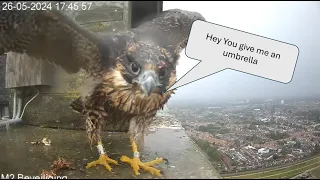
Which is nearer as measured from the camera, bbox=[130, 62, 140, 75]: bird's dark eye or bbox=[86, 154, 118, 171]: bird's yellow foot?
bbox=[130, 62, 140, 75]: bird's dark eye

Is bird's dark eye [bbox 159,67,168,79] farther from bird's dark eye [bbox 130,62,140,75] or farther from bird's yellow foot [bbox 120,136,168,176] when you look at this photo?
bird's yellow foot [bbox 120,136,168,176]

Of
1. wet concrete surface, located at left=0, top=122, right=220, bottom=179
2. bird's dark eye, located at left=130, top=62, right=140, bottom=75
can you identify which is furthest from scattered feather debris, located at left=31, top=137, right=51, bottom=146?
bird's dark eye, located at left=130, top=62, right=140, bottom=75

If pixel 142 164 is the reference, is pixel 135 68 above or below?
above

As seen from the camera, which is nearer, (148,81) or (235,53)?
(148,81)

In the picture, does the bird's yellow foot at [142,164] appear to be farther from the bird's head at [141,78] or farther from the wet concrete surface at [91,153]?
the bird's head at [141,78]

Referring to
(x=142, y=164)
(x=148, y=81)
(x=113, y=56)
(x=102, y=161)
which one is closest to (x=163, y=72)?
(x=148, y=81)

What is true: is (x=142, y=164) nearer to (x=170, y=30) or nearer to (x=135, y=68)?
(x=135, y=68)

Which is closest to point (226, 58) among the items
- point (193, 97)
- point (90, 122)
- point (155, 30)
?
point (193, 97)
